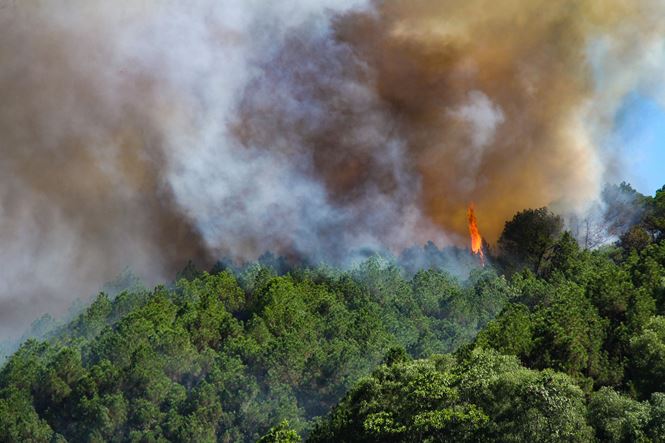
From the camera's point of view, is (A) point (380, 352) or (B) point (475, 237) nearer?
(A) point (380, 352)

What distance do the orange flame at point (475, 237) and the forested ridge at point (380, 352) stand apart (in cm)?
69

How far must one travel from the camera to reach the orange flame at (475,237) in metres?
54.8

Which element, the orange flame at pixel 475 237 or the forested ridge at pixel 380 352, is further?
the orange flame at pixel 475 237

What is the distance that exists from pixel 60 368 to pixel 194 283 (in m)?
9.76

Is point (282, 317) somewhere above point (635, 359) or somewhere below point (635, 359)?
above

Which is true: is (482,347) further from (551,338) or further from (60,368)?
(60,368)

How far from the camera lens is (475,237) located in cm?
5516

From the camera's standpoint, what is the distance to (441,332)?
1752 inches

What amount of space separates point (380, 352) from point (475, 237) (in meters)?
15.3

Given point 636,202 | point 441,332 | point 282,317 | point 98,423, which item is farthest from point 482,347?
point 636,202

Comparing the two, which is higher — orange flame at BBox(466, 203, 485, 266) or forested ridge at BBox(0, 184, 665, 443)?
orange flame at BBox(466, 203, 485, 266)

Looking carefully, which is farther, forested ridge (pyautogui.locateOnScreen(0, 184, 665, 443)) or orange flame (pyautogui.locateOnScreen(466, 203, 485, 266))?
orange flame (pyautogui.locateOnScreen(466, 203, 485, 266))

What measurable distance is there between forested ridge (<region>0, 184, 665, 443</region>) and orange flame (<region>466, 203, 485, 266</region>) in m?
0.69

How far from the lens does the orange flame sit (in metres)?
54.8
